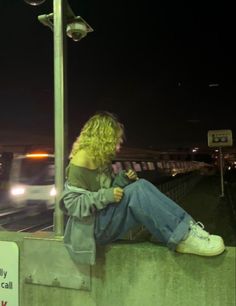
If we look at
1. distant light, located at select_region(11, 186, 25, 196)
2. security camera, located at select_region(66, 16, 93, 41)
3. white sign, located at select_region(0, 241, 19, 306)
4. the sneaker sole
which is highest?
security camera, located at select_region(66, 16, 93, 41)

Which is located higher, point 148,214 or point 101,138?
point 101,138

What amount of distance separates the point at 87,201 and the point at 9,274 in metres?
1.13

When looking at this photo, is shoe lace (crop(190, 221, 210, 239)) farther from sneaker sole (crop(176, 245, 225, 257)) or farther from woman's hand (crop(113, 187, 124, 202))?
woman's hand (crop(113, 187, 124, 202))

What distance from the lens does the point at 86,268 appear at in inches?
143

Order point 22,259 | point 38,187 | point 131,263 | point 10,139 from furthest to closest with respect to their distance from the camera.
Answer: point 10,139, point 38,187, point 22,259, point 131,263

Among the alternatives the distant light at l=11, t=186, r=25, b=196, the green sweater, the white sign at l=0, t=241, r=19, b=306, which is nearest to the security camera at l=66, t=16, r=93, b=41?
the green sweater

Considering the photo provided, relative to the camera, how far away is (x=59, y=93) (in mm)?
4168

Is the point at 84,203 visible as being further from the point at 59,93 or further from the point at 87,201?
the point at 59,93

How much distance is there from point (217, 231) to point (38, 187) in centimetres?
705

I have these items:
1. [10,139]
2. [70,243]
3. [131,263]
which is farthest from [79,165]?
[10,139]

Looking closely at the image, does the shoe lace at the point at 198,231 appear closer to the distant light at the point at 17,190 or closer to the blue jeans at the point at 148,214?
the blue jeans at the point at 148,214

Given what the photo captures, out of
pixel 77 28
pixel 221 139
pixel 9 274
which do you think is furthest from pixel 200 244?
pixel 221 139

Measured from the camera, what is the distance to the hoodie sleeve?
336 cm

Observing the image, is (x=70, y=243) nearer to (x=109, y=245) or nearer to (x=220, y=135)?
(x=109, y=245)
